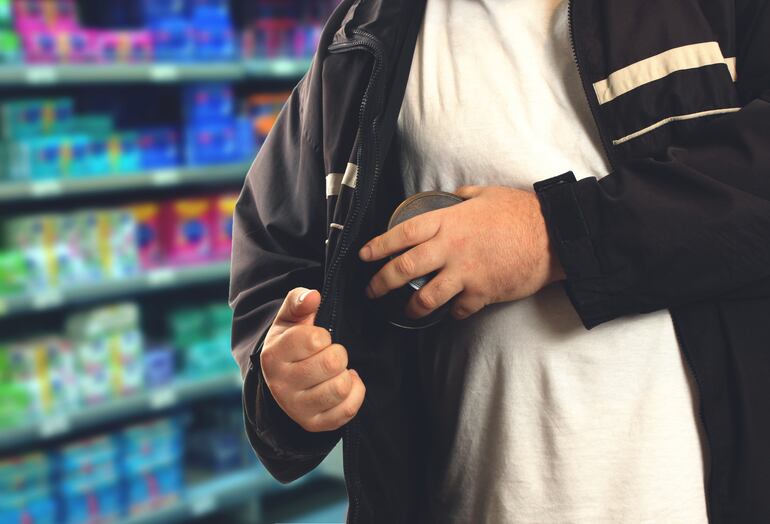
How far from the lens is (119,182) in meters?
3.03

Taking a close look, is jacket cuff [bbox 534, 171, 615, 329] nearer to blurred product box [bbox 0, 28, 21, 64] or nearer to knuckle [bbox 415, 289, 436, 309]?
knuckle [bbox 415, 289, 436, 309]

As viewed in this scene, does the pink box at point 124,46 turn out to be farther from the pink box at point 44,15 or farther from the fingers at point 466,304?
the fingers at point 466,304

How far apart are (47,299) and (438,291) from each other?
2185 millimetres

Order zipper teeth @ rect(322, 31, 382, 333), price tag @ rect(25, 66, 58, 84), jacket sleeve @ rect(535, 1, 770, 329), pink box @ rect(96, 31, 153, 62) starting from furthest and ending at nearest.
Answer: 1. pink box @ rect(96, 31, 153, 62)
2. price tag @ rect(25, 66, 58, 84)
3. zipper teeth @ rect(322, 31, 382, 333)
4. jacket sleeve @ rect(535, 1, 770, 329)

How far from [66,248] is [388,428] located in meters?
2.08

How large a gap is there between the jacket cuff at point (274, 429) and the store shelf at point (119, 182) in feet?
6.23

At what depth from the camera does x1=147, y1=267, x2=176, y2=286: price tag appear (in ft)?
10.3

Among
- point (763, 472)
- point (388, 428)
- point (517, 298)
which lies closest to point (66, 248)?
point (388, 428)

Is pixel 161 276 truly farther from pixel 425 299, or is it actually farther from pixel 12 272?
pixel 425 299

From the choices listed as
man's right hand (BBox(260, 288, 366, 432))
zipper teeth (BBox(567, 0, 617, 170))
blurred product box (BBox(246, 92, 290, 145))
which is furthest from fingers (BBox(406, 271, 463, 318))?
blurred product box (BBox(246, 92, 290, 145))

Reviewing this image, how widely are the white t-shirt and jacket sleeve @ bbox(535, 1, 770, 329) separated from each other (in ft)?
0.26

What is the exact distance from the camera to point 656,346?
3.42ft

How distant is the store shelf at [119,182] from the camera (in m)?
2.80

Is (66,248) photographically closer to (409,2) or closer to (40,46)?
(40,46)
